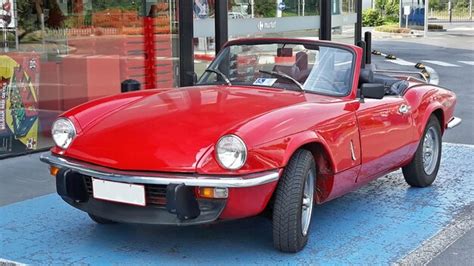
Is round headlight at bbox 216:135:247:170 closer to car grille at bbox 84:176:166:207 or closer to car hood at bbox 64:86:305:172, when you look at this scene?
car hood at bbox 64:86:305:172

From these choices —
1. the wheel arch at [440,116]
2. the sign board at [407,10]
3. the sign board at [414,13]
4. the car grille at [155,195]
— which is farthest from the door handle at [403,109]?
the sign board at [407,10]

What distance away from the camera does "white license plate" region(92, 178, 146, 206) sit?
12.3 feet

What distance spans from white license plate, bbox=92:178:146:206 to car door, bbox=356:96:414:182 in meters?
1.72

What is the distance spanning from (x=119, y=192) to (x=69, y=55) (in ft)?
16.0

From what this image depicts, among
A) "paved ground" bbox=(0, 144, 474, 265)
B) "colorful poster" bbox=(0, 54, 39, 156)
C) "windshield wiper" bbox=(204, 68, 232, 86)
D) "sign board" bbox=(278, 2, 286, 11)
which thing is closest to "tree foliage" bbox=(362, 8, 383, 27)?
"sign board" bbox=(278, 2, 286, 11)

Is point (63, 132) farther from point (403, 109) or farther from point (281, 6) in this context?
point (281, 6)

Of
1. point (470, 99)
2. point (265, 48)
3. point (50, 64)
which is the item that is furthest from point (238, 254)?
point (470, 99)

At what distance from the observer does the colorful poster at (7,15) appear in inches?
275

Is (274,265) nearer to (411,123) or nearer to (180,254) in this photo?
(180,254)

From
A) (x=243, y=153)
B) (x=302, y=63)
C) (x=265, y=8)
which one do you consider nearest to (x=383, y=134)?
(x=302, y=63)

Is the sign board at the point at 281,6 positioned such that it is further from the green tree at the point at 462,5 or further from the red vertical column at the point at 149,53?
the green tree at the point at 462,5

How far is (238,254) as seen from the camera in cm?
416

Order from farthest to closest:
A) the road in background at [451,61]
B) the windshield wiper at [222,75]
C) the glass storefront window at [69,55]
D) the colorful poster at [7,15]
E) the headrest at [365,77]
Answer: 1. the road in background at [451,61]
2. the glass storefront window at [69,55]
3. the colorful poster at [7,15]
4. the headrest at [365,77]
5. the windshield wiper at [222,75]

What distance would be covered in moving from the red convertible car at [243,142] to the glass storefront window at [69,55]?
9.24ft
